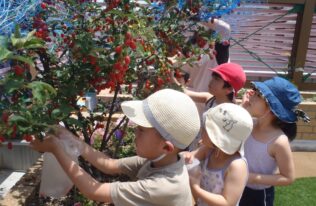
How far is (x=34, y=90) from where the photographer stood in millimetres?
1335

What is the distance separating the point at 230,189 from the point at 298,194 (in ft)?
7.16

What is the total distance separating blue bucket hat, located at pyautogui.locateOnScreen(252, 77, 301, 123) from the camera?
6.93 feet

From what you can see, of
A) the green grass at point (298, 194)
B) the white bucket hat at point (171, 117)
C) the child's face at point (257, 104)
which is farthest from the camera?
the green grass at point (298, 194)

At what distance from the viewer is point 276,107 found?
2113mm

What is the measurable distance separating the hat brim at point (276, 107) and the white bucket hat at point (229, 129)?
0.39 metres

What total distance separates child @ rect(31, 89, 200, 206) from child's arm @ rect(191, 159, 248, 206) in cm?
23

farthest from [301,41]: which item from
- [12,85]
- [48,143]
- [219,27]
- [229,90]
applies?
[12,85]

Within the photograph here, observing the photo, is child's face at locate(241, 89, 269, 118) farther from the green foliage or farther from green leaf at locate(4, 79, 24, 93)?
green leaf at locate(4, 79, 24, 93)

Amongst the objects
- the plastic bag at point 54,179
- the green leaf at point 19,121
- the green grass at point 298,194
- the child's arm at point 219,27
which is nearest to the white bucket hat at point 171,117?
the green leaf at point 19,121

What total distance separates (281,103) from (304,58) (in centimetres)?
428

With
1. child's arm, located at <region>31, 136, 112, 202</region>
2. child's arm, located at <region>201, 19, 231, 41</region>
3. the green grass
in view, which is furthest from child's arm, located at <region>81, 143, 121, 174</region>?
the green grass

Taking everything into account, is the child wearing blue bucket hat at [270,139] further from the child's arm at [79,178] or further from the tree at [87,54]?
the child's arm at [79,178]

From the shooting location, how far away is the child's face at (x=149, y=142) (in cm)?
144

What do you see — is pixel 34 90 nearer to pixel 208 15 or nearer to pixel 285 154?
pixel 285 154
